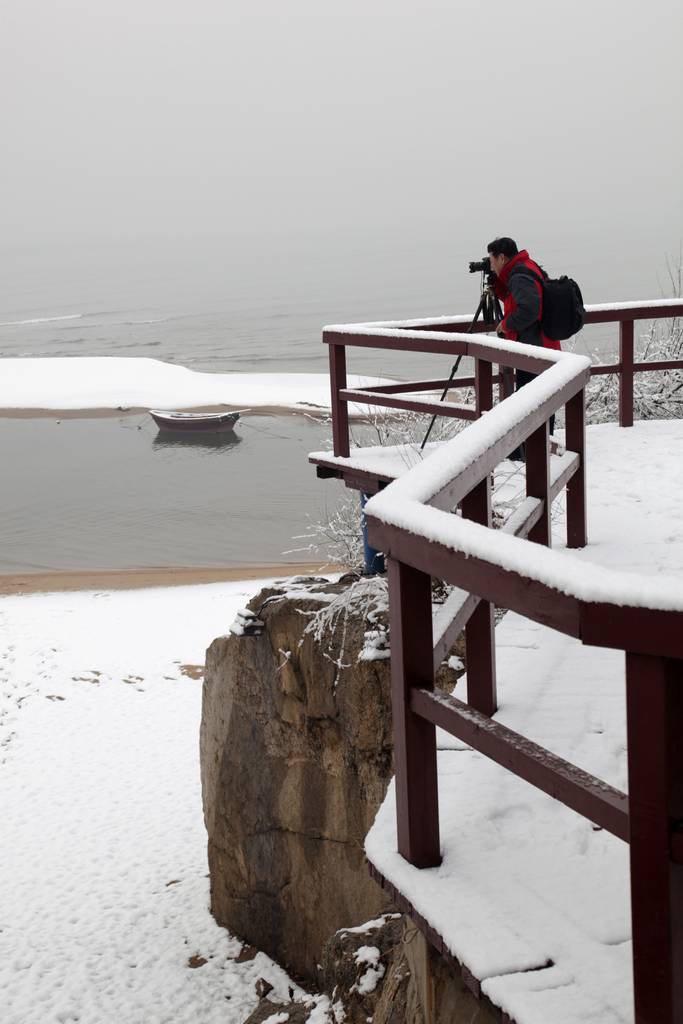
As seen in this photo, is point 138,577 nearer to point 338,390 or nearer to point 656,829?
point 338,390

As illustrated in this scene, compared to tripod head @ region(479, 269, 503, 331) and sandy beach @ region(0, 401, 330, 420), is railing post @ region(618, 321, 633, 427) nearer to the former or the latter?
tripod head @ region(479, 269, 503, 331)

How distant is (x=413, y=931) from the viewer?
3514 millimetres

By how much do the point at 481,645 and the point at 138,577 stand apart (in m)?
21.8

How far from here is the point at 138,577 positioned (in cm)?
2531

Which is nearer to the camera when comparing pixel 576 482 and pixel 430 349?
pixel 576 482

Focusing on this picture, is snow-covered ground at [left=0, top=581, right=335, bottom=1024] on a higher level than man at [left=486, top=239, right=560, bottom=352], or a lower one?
lower

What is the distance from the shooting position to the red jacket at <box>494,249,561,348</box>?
7.52 metres

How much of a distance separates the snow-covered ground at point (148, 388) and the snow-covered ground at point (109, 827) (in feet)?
94.4

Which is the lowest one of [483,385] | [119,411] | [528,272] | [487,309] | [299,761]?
[119,411]

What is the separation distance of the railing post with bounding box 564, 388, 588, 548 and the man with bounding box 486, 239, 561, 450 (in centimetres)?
134

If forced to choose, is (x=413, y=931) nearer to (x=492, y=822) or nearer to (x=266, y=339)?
(x=492, y=822)

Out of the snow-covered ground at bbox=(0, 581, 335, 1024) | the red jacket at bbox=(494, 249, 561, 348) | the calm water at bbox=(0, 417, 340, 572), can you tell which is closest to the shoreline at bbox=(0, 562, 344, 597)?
the calm water at bbox=(0, 417, 340, 572)

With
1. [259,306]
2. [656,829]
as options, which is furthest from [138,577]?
[259,306]

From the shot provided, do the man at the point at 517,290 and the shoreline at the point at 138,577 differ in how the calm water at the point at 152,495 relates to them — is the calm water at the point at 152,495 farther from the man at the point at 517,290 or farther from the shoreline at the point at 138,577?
the man at the point at 517,290
